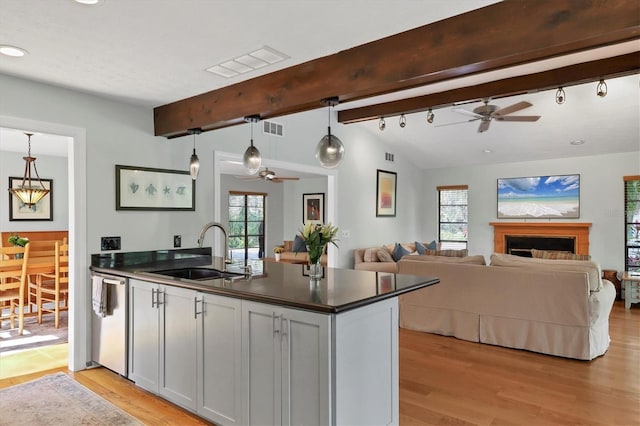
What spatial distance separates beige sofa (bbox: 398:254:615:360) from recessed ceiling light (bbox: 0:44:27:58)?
417 cm

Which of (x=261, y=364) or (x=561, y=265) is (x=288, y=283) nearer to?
Answer: (x=261, y=364)

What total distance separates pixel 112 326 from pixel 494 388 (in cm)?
320

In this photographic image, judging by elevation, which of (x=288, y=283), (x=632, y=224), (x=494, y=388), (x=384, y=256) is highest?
(x=632, y=224)

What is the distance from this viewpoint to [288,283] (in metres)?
2.58

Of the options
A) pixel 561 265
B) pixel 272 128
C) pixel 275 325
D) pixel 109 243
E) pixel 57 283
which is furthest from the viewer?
pixel 272 128

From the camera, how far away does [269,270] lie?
319 centimetres

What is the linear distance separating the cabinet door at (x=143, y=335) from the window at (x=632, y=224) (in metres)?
7.42

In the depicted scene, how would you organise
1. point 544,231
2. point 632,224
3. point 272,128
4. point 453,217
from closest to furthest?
point 272,128 < point 632,224 < point 544,231 < point 453,217

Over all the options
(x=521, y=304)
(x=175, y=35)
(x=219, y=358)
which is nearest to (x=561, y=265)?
(x=521, y=304)

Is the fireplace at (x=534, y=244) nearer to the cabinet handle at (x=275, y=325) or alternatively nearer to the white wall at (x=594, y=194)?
the white wall at (x=594, y=194)

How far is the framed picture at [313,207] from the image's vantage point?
1000 centimetres

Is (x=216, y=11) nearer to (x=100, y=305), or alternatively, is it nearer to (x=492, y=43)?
(x=492, y=43)

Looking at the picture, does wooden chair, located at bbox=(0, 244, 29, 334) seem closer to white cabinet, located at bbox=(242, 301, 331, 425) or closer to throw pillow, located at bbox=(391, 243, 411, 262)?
white cabinet, located at bbox=(242, 301, 331, 425)

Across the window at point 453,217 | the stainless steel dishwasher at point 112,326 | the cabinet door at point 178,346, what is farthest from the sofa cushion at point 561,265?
the window at point 453,217
